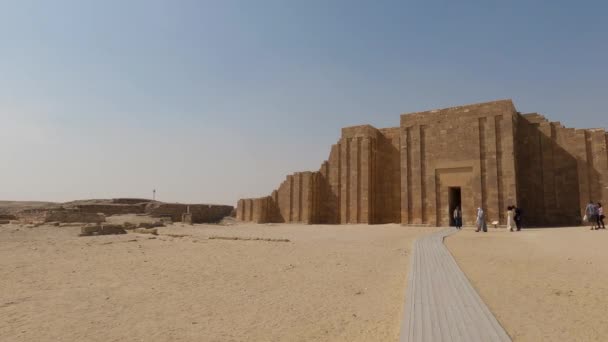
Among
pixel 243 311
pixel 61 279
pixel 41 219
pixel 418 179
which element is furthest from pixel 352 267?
pixel 41 219

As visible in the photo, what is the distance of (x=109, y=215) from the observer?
105 ft

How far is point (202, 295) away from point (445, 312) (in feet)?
12.5

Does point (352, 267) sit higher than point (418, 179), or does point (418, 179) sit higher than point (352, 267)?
point (418, 179)

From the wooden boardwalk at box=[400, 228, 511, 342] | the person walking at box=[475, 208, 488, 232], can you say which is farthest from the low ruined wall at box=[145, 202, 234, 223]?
the wooden boardwalk at box=[400, 228, 511, 342]

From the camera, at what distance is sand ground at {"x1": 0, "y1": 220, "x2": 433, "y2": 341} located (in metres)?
4.39

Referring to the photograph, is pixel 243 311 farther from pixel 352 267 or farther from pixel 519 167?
pixel 519 167

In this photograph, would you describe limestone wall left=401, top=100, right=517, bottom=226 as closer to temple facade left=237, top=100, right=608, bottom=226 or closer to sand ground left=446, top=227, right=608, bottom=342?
temple facade left=237, top=100, right=608, bottom=226

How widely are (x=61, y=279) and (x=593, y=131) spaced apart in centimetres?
2672

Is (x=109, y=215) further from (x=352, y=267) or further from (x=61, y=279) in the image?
(x=352, y=267)

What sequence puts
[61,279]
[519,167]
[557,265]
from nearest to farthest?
[61,279]
[557,265]
[519,167]

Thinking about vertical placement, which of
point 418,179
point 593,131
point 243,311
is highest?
point 593,131

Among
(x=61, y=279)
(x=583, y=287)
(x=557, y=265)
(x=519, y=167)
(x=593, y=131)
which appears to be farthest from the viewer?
(x=519, y=167)

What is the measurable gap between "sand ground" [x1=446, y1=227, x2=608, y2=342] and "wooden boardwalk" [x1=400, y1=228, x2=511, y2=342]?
0.20 metres

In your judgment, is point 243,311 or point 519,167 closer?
point 243,311
